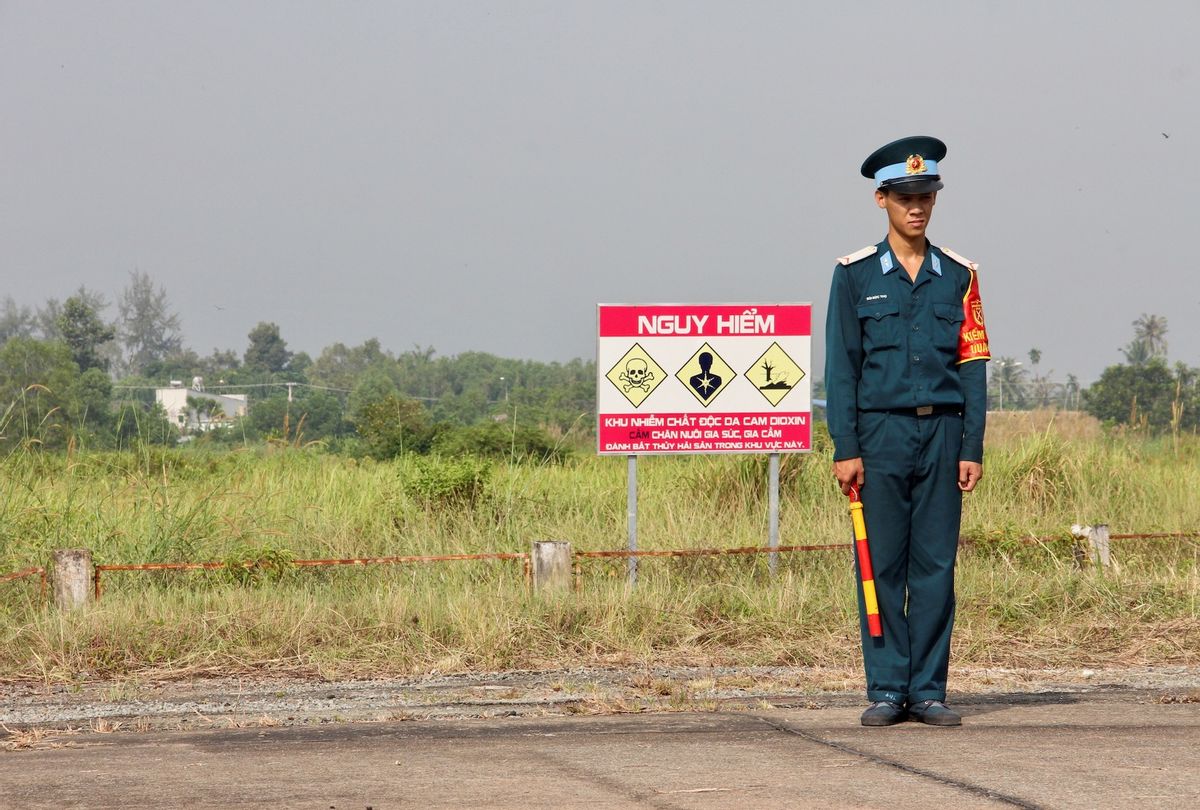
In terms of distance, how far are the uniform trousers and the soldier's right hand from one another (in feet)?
0.09

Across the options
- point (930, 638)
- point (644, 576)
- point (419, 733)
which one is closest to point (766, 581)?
point (644, 576)

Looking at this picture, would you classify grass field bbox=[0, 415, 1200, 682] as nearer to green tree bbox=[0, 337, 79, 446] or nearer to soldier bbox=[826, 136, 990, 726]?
green tree bbox=[0, 337, 79, 446]

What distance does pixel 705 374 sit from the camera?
353 inches

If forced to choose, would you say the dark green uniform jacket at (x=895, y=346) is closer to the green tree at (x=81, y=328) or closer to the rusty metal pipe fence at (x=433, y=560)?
the rusty metal pipe fence at (x=433, y=560)

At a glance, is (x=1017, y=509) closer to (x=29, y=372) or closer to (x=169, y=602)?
(x=169, y=602)

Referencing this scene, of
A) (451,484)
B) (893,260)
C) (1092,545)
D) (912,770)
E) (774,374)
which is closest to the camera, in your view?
(912,770)

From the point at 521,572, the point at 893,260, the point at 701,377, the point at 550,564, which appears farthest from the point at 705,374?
the point at 893,260

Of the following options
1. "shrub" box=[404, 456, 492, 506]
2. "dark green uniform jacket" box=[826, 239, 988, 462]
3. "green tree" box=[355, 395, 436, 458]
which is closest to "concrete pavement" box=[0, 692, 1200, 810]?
"dark green uniform jacket" box=[826, 239, 988, 462]

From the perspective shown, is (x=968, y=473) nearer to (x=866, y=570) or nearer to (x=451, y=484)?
(x=866, y=570)

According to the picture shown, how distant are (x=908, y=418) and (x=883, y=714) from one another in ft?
3.47

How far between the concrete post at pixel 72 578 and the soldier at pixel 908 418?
14.1 ft

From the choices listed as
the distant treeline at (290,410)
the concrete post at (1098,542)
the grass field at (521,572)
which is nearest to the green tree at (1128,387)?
the distant treeline at (290,410)

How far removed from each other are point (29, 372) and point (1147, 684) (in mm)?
19117

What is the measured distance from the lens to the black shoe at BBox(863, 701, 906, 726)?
4.82 m
